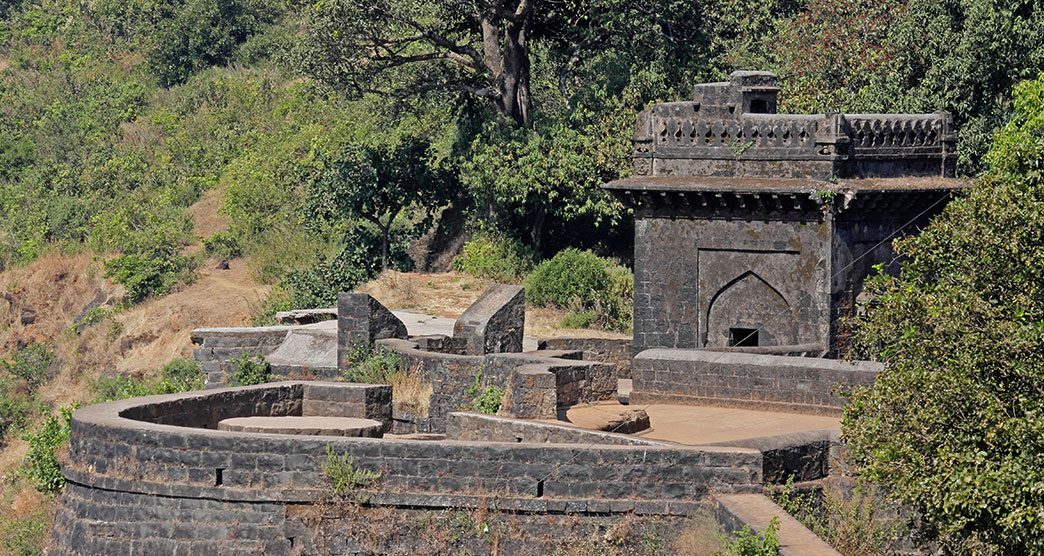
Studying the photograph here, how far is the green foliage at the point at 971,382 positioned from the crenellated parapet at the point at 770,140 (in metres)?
8.30

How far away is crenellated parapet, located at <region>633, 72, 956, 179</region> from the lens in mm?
26828

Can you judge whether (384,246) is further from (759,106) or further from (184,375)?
(759,106)

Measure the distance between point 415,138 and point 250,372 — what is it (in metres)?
15.9

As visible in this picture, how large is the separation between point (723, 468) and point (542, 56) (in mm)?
27776

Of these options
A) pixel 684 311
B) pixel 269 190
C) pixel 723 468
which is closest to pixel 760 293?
pixel 684 311

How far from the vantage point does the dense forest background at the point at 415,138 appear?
34062 millimetres

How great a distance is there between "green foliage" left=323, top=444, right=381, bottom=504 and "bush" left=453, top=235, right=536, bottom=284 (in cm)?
2089

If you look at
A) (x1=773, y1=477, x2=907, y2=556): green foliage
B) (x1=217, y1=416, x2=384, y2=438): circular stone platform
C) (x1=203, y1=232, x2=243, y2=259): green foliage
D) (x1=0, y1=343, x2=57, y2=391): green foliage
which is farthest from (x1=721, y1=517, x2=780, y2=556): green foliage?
(x1=203, y1=232, x2=243, y2=259): green foliage

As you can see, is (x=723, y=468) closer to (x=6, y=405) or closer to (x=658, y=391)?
(x=658, y=391)

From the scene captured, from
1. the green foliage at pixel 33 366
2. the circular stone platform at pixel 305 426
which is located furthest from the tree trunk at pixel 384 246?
the circular stone platform at pixel 305 426

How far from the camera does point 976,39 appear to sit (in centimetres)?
3356

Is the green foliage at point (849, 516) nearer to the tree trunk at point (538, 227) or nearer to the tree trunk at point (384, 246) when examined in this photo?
the tree trunk at point (538, 227)

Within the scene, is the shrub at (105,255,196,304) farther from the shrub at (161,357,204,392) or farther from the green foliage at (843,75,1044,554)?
the green foliage at (843,75,1044,554)

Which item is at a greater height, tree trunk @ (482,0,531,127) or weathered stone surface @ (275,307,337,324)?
Answer: tree trunk @ (482,0,531,127)
